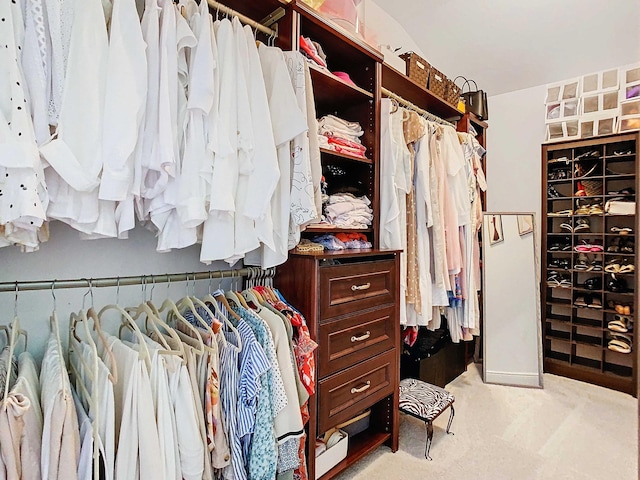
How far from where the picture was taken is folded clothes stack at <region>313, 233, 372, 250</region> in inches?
75.4

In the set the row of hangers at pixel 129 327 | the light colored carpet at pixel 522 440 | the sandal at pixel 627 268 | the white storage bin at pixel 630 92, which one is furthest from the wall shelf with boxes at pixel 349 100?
the white storage bin at pixel 630 92

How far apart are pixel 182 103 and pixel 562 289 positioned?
3.60 m

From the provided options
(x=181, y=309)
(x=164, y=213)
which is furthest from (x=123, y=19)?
(x=181, y=309)

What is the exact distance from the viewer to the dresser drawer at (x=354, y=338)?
1580 millimetres

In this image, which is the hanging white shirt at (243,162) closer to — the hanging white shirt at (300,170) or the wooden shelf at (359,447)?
the hanging white shirt at (300,170)

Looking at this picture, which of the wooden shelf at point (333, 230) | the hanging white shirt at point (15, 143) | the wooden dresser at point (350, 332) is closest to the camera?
the hanging white shirt at point (15, 143)

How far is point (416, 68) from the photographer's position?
242 cm

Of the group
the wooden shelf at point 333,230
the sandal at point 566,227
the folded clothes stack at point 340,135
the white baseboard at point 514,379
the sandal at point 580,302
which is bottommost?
the white baseboard at point 514,379

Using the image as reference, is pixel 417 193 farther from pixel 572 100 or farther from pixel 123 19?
pixel 572 100

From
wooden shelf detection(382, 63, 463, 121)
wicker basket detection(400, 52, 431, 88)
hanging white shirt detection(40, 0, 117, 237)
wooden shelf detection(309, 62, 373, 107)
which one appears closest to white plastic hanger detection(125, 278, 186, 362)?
hanging white shirt detection(40, 0, 117, 237)

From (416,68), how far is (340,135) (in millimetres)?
923

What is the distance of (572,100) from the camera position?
10.7 feet

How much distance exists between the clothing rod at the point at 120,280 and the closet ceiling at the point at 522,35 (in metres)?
2.38

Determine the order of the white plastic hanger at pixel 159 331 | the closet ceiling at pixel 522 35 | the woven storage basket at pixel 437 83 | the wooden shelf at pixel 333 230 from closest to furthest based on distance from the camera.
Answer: the white plastic hanger at pixel 159 331 → the wooden shelf at pixel 333 230 → the woven storage basket at pixel 437 83 → the closet ceiling at pixel 522 35
